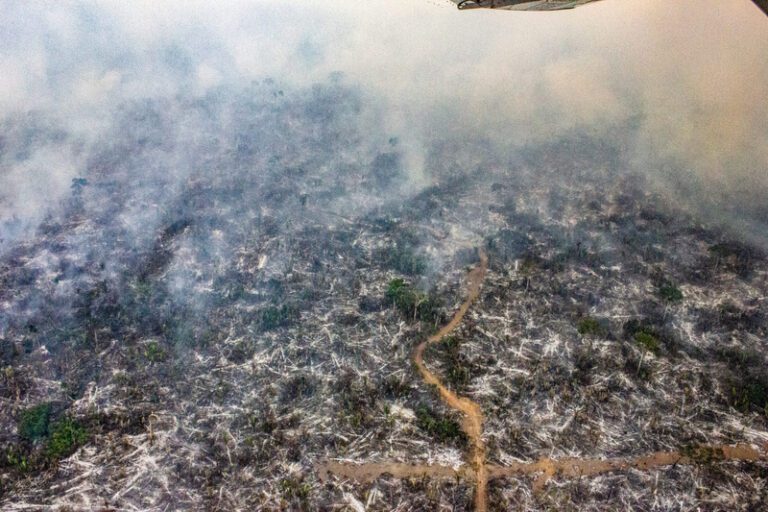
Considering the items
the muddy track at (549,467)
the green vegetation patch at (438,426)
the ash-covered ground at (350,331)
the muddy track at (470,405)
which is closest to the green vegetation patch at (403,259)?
the ash-covered ground at (350,331)

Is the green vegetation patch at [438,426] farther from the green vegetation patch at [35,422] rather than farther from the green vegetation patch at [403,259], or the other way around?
the green vegetation patch at [35,422]

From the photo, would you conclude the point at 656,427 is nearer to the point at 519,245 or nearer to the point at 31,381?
the point at 519,245

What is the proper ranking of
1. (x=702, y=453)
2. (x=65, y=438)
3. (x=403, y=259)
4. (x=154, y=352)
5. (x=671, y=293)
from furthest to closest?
(x=403, y=259), (x=671, y=293), (x=154, y=352), (x=702, y=453), (x=65, y=438)

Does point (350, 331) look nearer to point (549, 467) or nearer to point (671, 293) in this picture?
point (549, 467)

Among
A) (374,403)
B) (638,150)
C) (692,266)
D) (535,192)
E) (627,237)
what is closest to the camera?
(374,403)

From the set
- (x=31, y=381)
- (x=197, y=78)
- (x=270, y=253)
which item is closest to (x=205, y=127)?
(x=197, y=78)

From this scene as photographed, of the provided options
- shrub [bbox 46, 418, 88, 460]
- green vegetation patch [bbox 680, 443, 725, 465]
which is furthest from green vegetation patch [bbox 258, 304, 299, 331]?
green vegetation patch [bbox 680, 443, 725, 465]

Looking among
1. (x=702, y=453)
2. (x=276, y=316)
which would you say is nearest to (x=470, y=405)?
(x=702, y=453)
